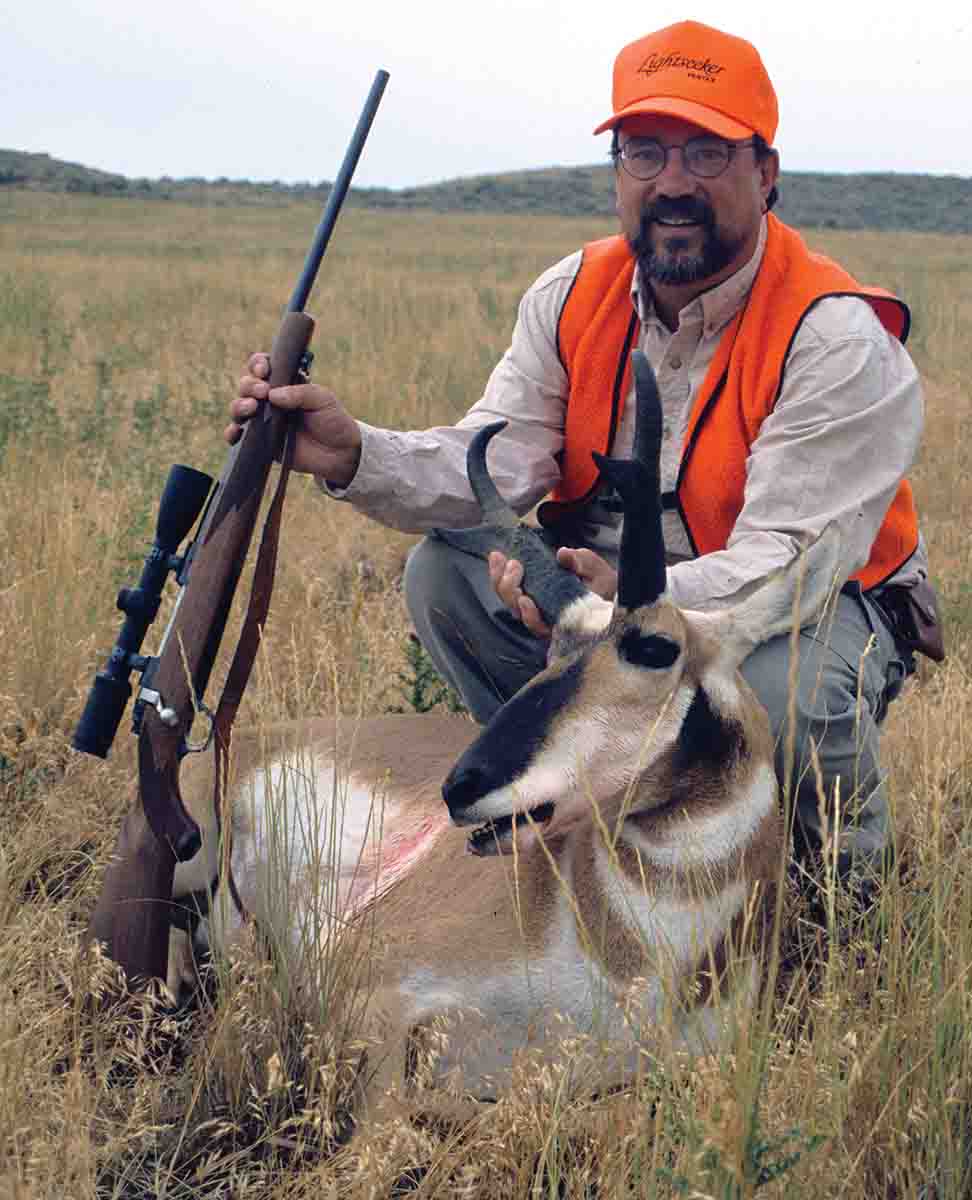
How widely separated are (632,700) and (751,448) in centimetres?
117

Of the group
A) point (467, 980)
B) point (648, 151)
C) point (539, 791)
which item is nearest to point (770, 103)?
point (648, 151)

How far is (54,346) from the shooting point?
1088cm

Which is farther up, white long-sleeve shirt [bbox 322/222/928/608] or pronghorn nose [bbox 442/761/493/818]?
white long-sleeve shirt [bbox 322/222/928/608]

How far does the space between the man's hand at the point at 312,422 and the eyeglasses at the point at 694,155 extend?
1.06 m

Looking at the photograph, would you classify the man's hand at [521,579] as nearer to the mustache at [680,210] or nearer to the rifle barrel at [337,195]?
the rifle barrel at [337,195]

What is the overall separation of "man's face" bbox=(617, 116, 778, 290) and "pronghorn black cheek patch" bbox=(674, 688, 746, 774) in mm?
1440

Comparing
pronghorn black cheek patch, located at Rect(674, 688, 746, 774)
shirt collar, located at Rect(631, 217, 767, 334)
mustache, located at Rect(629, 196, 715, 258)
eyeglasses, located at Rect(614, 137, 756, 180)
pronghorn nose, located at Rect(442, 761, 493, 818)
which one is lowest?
pronghorn nose, located at Rect(442, 761, 493, 818)

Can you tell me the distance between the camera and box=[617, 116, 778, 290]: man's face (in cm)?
388

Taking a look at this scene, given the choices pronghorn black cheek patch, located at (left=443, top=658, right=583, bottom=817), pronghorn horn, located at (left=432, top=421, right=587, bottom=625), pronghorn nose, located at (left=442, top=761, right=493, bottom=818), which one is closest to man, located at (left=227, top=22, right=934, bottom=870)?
pronghorn horn, located at (left=432, top=421, right=587, bottom=625)

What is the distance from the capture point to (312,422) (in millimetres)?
3795

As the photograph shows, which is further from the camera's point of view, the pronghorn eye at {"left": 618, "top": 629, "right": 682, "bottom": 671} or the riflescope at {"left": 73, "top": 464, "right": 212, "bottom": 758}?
the riflescope at {"left": 73, "top": 464, "right": 212, "bottom": 758}

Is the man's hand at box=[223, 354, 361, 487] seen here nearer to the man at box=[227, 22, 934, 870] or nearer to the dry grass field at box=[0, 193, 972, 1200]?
the man at box=[227, 22, 934, 870]

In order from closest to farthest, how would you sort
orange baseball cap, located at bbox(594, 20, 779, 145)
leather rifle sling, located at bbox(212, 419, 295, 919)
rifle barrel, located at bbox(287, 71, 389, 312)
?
leather rifle sling, located at bbox(212, 419, 295, 919) → rifle barrel, located at bbox(287, 71, 389, 312) → orange baseball cap, located at bbox(594, 20, 779, 145)

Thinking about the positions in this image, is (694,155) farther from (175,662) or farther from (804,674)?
(175,662)
